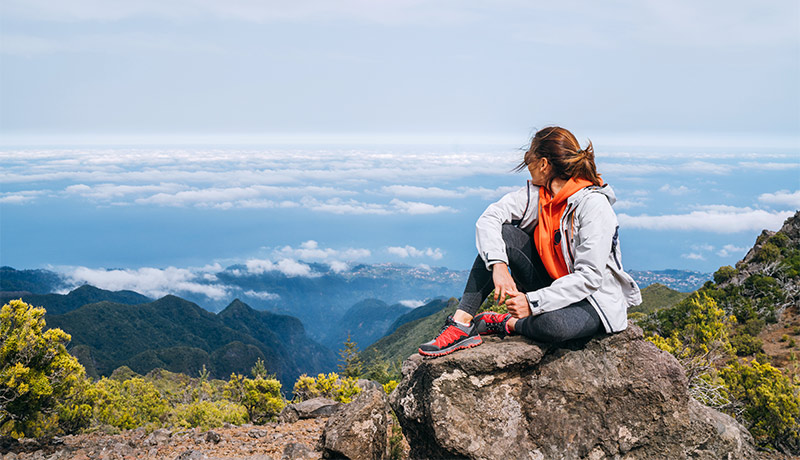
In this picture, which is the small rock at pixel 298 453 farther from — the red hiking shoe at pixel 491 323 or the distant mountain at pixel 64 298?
the distant mountain at pixel 64 298

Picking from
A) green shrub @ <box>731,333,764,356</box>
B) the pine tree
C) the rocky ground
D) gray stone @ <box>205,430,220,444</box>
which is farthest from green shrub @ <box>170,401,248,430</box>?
green shrub @ <box>731,333,764,356</box>

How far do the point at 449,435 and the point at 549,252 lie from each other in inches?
85.8

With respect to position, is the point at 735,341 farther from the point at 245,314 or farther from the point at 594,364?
the point at 245,314

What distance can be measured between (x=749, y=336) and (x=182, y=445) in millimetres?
37672

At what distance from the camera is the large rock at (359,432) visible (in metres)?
7.64

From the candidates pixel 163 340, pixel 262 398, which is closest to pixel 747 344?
pixel 262 398

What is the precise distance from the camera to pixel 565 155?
18.4ft

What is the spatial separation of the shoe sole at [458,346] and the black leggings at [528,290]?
0.33 metres

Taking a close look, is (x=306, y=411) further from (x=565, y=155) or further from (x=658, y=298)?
(x=658, y=298)

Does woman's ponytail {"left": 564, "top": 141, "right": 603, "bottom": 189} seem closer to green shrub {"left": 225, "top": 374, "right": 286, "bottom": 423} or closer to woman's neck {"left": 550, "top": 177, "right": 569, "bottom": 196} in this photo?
woman's neck {"left": 550, "top": 177, "right": 569, "bottom": 196}

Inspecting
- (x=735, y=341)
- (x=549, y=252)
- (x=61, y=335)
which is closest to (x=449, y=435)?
(x=549, y=252)

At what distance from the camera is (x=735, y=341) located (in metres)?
34.9

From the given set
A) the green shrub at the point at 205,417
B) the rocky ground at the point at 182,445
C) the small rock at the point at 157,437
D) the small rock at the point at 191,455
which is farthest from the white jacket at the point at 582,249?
the green shrub at the point at 205,417

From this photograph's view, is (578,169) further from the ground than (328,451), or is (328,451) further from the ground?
(578,169)
